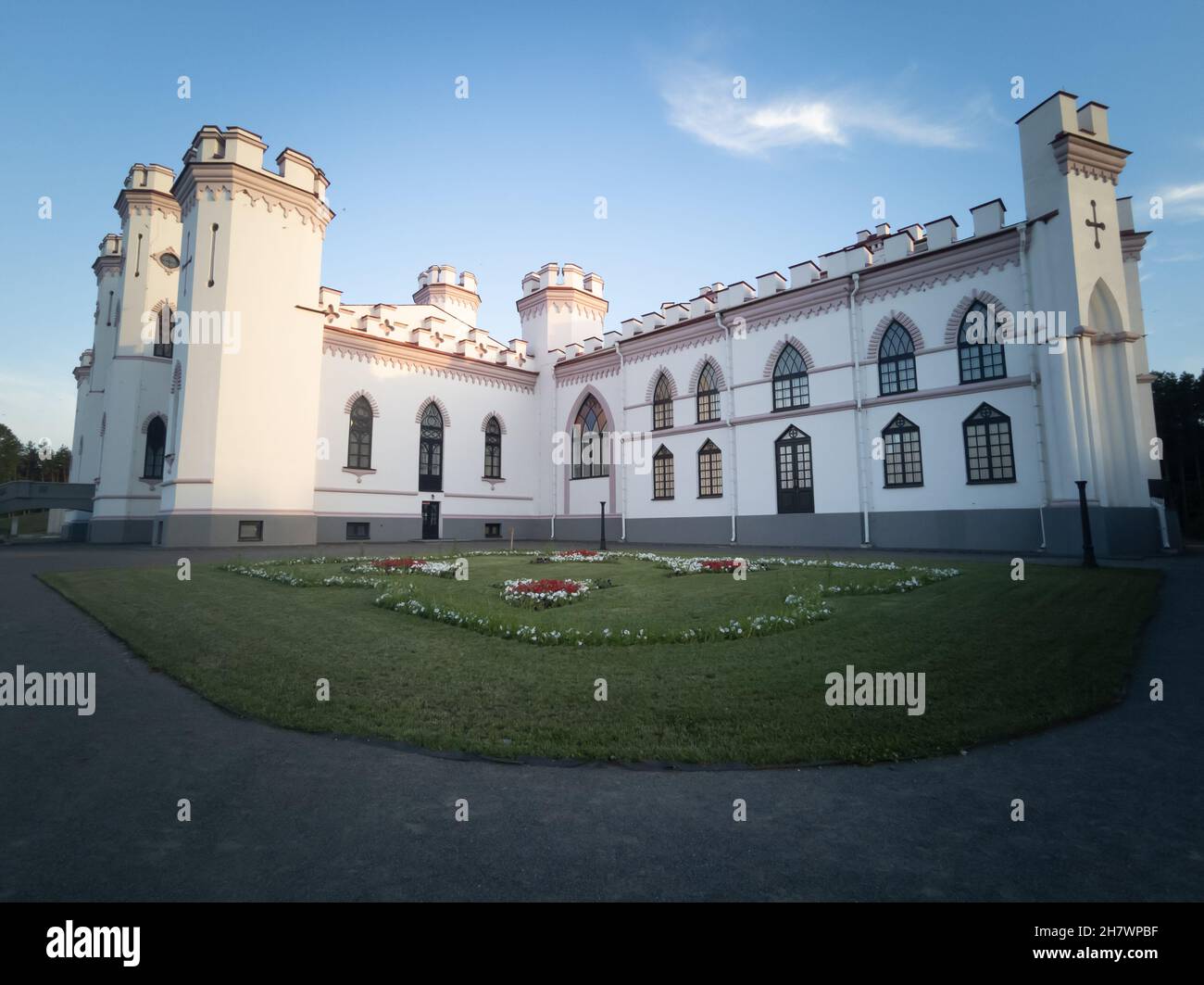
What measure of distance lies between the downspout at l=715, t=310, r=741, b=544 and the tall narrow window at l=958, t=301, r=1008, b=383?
31.1ft

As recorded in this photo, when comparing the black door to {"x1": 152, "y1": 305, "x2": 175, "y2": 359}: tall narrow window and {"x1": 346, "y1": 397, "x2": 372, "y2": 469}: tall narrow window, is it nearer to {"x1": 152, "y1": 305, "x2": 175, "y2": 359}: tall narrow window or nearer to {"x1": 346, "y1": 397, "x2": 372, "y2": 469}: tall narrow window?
{"x1": 346, "y1": 397, "x2": 372, "y2": 469}: tall narrow window

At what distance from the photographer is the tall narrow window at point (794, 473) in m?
24.6

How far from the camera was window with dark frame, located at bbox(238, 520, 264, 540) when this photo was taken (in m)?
23.5

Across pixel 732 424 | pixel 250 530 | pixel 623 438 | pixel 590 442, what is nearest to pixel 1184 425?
pixel 732 424

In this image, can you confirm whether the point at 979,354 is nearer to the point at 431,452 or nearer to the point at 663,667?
the point at 663,667

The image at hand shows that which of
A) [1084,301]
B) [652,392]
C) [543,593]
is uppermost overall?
[652,392]

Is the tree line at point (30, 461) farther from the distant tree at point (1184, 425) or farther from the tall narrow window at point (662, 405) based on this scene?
the distant tree at point (1184, 425)

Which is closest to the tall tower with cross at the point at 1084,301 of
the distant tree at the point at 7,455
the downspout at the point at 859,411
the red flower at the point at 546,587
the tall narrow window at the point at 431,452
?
the downspout at the point at 859,411

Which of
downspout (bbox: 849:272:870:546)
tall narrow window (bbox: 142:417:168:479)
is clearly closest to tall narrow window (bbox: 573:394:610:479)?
downspout (bbox: 849:272:870:546)

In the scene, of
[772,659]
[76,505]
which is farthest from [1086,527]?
[76,505]

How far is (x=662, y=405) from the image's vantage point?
101 feet

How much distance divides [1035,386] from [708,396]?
13.4 meters
